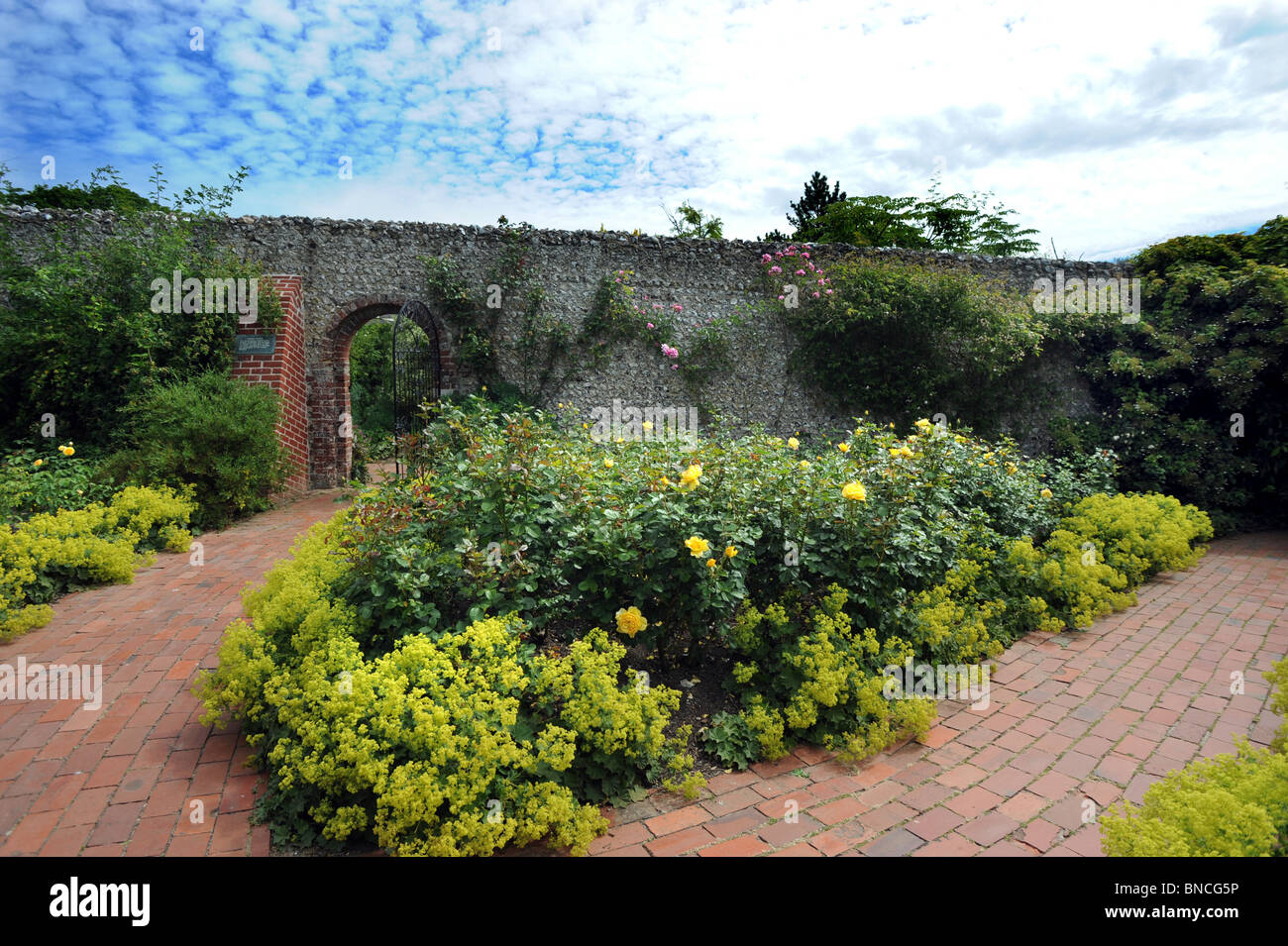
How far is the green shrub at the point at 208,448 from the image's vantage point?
6332mm

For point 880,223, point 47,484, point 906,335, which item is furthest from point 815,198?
point 47,484

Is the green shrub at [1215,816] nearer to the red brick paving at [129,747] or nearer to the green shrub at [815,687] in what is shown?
the green shrub at [815,687]

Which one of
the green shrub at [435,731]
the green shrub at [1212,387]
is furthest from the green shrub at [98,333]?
the green shrub at [1212,387]

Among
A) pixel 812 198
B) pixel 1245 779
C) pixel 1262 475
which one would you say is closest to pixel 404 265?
pixel 1245 779

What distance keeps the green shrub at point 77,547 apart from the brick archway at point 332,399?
322 cm

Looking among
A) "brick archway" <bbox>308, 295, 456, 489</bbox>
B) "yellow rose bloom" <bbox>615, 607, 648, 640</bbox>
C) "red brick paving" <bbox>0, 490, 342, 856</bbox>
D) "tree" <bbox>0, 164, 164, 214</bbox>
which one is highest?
"tree" <bbox>0, 164, 164, 214</bbox>

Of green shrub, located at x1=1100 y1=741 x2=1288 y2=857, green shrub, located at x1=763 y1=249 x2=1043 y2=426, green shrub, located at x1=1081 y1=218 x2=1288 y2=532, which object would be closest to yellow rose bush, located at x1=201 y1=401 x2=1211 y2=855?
green shrub, located at x1=1100 y1=741 x2=1288 y2=857

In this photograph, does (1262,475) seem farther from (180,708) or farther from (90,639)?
(90,639)

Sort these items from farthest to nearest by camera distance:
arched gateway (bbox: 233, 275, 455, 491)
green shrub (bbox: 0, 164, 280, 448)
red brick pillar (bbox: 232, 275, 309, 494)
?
arched gateway (bbox: 233, 275, 455, 491) < red brick pillar (bbox: 232, 275, 309, 494) < green shrub (bbox: 0, 164, 280, 448)

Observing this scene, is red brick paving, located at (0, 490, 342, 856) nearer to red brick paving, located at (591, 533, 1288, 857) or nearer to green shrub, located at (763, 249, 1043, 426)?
red brick paving, located at (591, 533, 1288, 857)

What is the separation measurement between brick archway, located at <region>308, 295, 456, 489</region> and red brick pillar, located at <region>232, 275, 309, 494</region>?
167 mm

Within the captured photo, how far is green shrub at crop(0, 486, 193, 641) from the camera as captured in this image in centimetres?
412

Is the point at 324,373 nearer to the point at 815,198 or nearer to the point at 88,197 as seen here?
the point at 88,197
